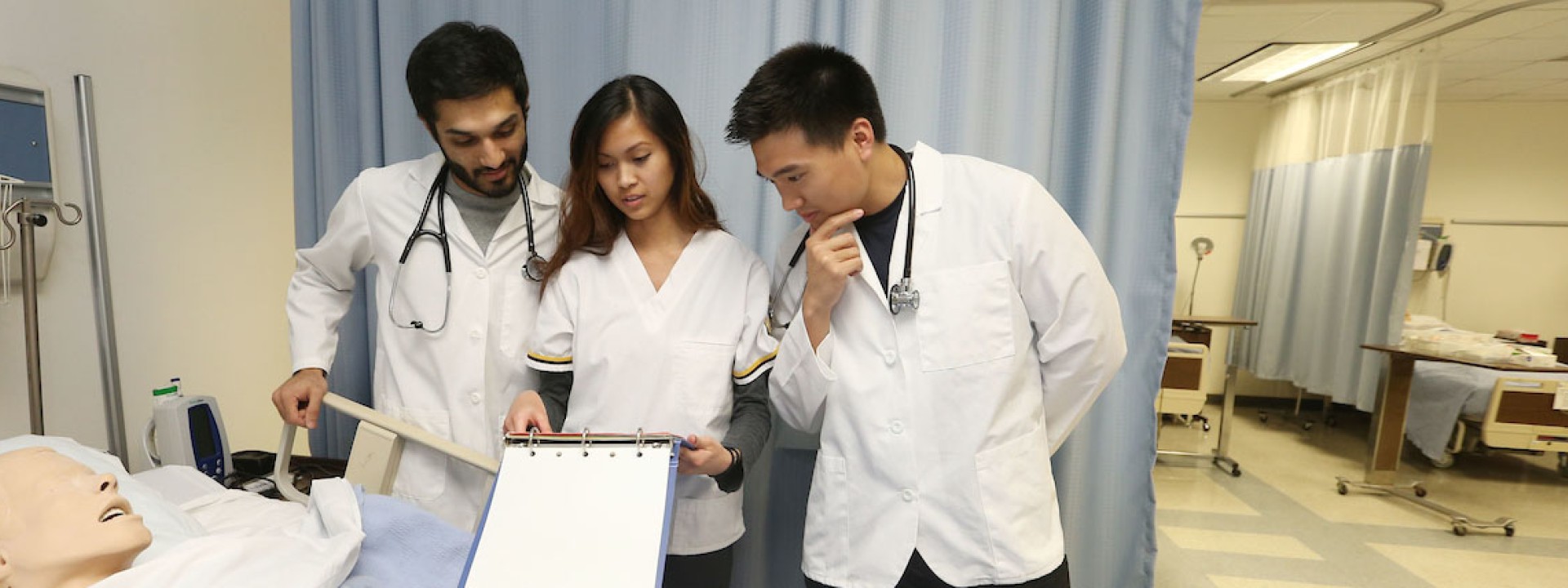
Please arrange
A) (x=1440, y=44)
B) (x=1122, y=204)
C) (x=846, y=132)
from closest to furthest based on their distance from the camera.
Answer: (x=846, y=132) < (x=1122, y=204) < (x=1440, y=44)

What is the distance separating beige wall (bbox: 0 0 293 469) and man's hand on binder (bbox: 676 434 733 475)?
1573 millimetres

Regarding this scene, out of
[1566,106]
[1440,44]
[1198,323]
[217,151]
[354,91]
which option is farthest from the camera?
[1566,106]

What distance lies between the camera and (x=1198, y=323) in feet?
14.5

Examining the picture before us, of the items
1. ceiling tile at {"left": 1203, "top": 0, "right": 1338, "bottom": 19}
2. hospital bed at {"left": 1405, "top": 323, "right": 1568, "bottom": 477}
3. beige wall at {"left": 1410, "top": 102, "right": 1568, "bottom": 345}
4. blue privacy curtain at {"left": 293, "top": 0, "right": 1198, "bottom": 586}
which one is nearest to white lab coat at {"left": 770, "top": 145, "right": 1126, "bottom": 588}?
blue privacy curtain at {"left": 293, "top": 0, "right": 1198, "bottom": 586}

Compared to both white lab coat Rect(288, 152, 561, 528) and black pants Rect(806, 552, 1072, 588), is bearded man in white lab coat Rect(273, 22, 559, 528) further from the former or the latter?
black pants Rect(806, 552, 1072, 588)

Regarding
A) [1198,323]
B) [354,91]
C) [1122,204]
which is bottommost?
[1198,323]

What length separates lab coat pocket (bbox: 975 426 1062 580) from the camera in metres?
1.14

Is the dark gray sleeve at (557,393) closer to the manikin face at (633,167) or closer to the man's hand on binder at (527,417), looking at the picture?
the man's hand on binder at (527,417)

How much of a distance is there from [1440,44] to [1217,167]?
1645 millimetres

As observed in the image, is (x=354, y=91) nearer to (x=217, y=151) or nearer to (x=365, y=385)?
(x=217, y=151)

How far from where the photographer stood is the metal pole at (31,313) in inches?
57.6

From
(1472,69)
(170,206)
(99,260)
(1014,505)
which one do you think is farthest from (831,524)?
(1472,69)

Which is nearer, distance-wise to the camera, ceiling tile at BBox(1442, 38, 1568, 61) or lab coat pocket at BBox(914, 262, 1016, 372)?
lab coat pocket at BBox(914, 262, 1016, 372)

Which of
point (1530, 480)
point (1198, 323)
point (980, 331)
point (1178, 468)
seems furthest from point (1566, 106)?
point (980, 331)
